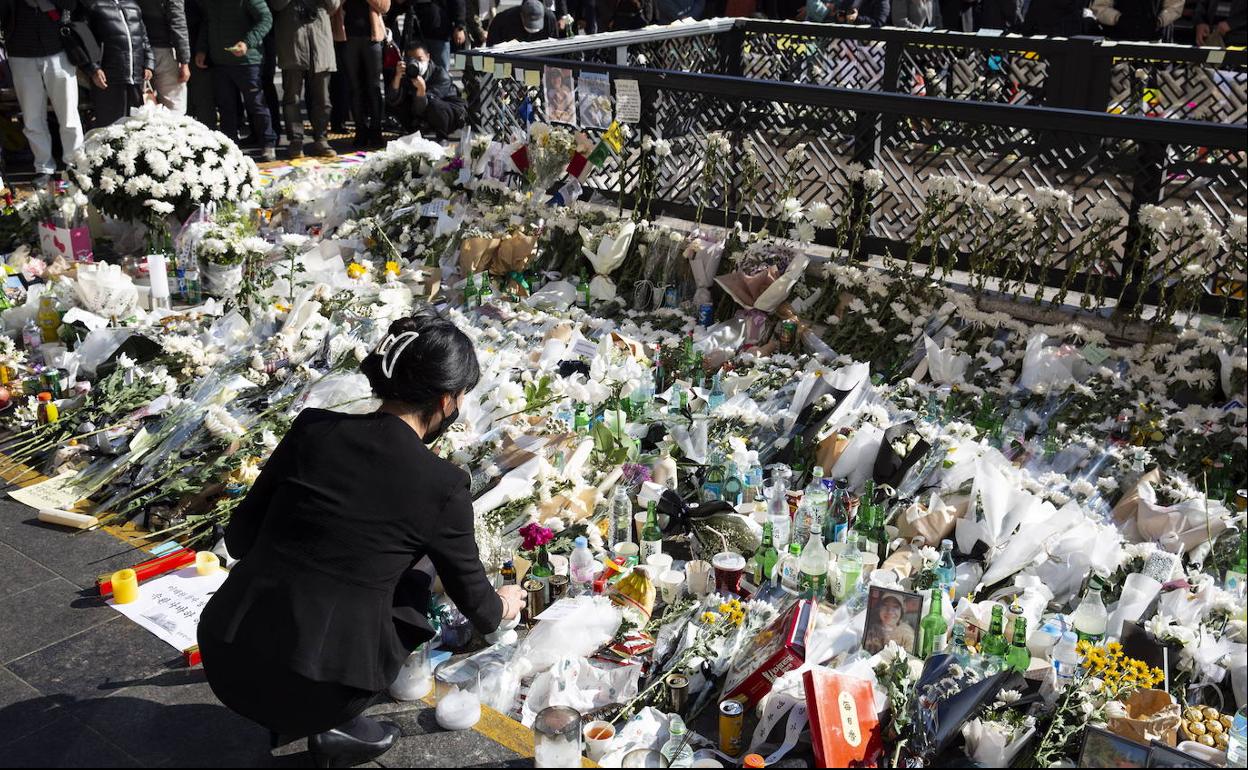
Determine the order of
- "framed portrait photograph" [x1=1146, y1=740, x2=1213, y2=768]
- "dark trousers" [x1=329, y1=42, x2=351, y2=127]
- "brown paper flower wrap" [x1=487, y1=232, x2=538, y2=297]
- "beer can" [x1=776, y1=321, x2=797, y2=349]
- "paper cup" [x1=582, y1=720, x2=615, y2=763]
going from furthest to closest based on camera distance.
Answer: "dark trousers" [x1=329, y1=42, x2=351, y2=127], "brown paper flower wrap" [x1=487, y1=232, x2=538, y2=297], "beer can" [x1=776, y1=321, x2=797, y2=349], "paper cup" [x1=582, y1=720, x2=615, y2=763], "framed portrait photograph" [x1=1146, y1=740, x2=1213, y2=768]

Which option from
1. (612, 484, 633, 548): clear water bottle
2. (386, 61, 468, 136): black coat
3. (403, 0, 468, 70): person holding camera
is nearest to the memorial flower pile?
(612, 484, 633, 548): clear water bottle

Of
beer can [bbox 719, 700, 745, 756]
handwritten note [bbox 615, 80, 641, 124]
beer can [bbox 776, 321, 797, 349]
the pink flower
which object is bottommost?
beer can [bbox 719, 700, 745, 756]

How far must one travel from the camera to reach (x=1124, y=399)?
4.87m

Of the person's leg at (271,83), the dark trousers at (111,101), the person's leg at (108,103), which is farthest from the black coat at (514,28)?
the person's leg at (108,103)

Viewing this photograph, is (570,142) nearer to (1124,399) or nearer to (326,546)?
A: (1124,399)

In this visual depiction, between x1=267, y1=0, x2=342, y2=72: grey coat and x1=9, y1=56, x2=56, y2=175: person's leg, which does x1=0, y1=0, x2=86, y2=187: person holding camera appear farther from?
x1=267, y1=0, x2=342, y2=72: grey coat

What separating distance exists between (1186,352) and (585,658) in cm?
297

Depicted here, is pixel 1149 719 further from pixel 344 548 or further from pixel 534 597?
pixel 344 548

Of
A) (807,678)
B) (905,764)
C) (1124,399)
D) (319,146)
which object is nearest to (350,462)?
(807,678)

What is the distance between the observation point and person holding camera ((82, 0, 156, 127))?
8.51 metres

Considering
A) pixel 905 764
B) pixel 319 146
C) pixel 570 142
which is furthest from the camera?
pixel 319 146

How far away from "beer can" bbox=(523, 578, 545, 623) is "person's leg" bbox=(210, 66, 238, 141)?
7.15m

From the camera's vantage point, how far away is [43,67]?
8461 mm

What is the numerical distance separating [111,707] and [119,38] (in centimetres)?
662
